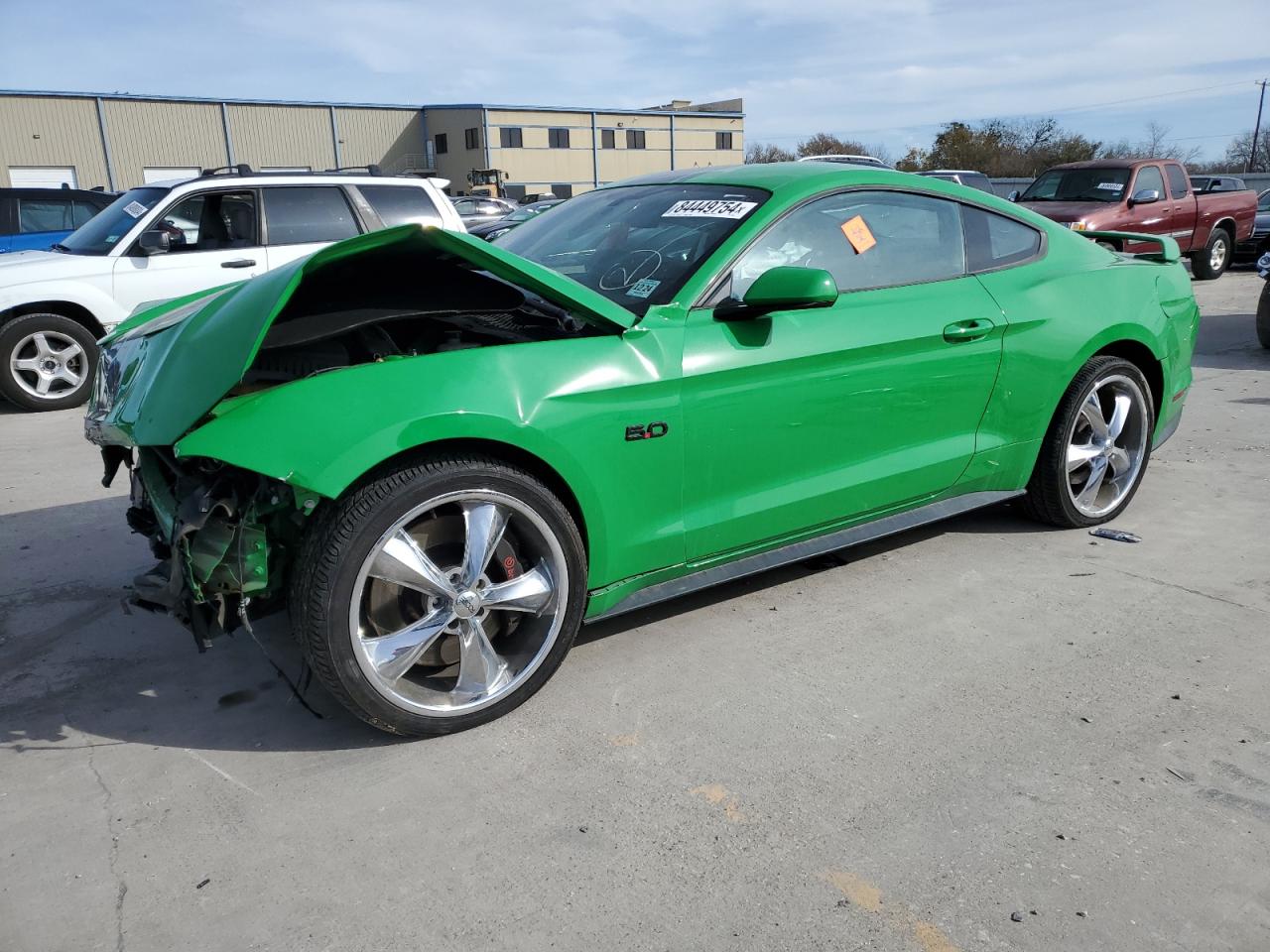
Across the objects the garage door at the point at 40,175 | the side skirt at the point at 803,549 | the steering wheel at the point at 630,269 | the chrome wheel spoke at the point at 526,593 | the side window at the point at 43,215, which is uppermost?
the garage door at the point at 40,175

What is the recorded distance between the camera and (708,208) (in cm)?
347

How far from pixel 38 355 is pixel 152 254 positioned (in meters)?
1.19

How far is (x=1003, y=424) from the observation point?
3928 mm

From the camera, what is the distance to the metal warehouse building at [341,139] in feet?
135

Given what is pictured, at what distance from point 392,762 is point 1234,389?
727 centimetres

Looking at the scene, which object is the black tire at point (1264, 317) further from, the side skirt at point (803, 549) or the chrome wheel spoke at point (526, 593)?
the chrome wheel spoke at point (526, 593)

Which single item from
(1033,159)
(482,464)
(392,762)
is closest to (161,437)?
(482,464)

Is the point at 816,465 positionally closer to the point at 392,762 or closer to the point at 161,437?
the point at 392,762

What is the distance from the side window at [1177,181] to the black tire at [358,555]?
14837 mm

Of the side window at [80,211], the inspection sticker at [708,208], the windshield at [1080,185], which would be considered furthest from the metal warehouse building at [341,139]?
the inspection sticker at [708,208]

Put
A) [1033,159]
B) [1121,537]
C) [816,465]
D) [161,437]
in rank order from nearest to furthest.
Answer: [161,437], [816,465], [1121,537], [1033,159]

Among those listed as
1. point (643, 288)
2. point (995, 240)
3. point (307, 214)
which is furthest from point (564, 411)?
point (307, 214)

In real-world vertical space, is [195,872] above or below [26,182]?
below

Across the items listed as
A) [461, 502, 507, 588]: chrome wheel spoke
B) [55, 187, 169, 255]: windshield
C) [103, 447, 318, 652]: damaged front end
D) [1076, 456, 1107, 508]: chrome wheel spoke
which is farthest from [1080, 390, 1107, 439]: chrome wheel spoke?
[55, 187, 169, 255]: windshield
